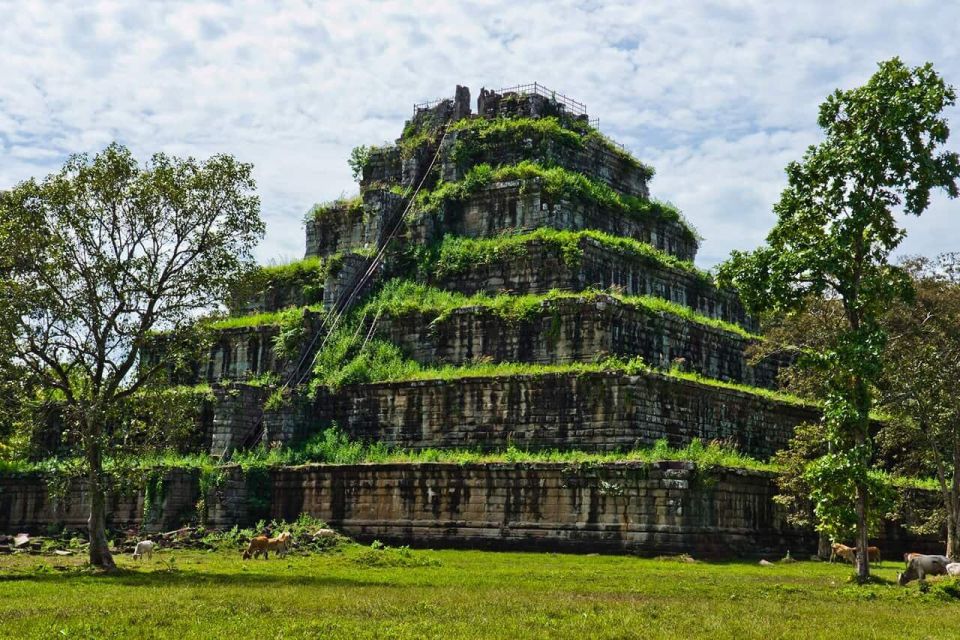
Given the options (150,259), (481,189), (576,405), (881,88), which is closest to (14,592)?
(150,259)

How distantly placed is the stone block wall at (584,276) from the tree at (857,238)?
496 inches

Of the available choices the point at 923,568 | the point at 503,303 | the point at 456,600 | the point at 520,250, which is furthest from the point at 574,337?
the point at 456,600

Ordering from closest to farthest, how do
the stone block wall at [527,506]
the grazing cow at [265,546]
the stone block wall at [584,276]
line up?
the grazing cow at [265,546] → the stone block wall at [527,506] → the stone block wall at [584,276]

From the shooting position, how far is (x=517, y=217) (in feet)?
145

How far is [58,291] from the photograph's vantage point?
3023 cm

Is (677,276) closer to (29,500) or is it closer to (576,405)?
(576,405)

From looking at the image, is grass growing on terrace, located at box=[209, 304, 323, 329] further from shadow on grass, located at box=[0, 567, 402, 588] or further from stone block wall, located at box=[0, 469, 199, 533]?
shadow on grass, located at box=[0, 567, 402, 588]

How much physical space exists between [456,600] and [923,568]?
12.2m

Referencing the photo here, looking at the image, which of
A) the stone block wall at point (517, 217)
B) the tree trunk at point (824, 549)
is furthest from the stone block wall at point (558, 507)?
the stone block wall at point (517, 217)

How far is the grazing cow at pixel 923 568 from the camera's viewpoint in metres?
26.4

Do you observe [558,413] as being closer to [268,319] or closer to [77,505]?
[268,319]

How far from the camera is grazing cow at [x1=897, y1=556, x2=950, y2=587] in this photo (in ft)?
86.5

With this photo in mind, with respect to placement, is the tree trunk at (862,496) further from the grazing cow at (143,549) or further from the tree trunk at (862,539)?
the grazing cow at (143,549)

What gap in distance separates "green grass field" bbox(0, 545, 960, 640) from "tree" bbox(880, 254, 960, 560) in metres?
6.07
